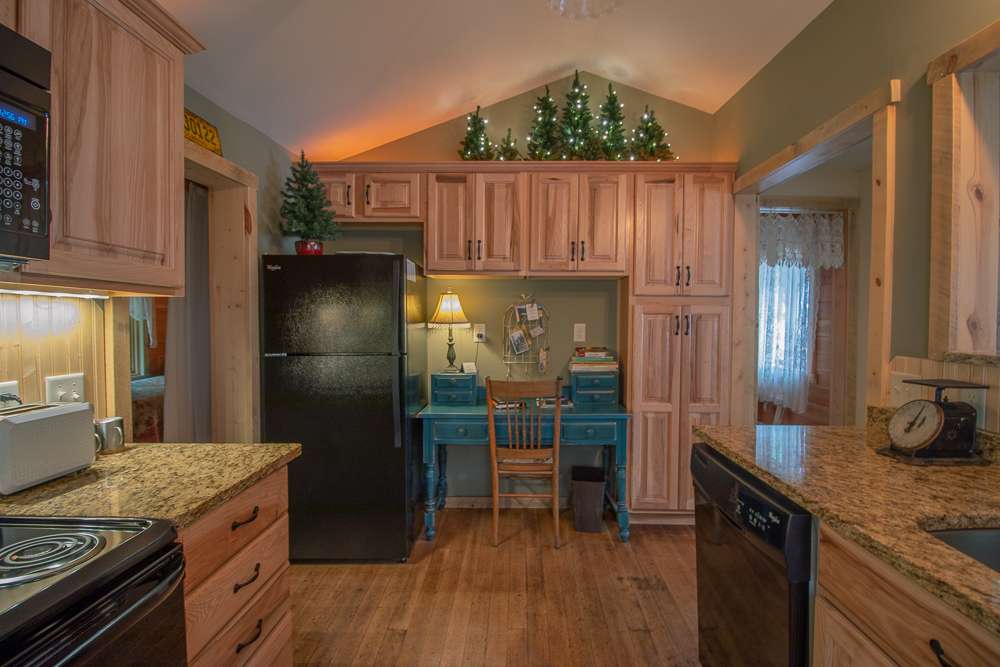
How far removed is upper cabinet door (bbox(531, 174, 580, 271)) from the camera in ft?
9.78

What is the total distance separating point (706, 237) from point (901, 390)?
61.8 inches

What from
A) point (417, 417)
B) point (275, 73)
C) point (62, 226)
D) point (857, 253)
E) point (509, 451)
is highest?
point (275, 73)

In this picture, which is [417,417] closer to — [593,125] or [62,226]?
[62,226]

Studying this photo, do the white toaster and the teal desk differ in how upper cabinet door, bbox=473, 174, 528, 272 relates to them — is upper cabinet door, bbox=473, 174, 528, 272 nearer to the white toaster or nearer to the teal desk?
the teal desk

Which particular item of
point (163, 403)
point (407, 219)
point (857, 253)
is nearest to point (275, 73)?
point (407, 219)

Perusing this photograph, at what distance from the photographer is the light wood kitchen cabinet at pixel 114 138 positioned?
105cm

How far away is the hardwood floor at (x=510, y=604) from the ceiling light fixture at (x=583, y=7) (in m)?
2.54

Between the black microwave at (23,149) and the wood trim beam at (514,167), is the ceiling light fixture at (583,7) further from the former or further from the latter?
the black microwave at (23,149)

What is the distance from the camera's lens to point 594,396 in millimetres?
3070

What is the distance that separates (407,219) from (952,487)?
274cm

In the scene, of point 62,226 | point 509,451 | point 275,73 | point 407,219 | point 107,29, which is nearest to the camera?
point 62,226

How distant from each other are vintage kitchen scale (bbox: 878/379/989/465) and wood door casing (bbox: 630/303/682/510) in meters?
1.56

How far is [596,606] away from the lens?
2256 mm

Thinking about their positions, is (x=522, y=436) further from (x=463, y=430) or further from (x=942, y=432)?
(x=942, y=432)
